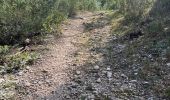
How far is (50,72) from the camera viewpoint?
824cm

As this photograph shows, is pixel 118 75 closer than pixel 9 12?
Yes

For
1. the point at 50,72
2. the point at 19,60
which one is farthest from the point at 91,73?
the point at 19,60

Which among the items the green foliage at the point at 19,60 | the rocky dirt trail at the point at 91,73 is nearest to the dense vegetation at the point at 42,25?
the green foliage at the point at 19,60

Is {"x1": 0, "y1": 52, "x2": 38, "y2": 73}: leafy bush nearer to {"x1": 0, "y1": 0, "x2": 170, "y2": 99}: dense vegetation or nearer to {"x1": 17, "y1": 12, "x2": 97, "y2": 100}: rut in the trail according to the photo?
{"x1": 0, "y1": 0, "x2": 170, "y2": 99}: dense vegetation

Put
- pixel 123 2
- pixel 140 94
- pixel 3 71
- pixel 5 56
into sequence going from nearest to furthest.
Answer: pixel 140 94
pixel 3 71
pixel 5 56
pixel 123 2

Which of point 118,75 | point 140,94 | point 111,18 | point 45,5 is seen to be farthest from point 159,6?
point 140,94

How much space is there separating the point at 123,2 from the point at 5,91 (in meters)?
7.27

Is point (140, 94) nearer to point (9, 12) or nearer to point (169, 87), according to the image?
point (169, 87)

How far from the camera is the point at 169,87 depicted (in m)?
6.97

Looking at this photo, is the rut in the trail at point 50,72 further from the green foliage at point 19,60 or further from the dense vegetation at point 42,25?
the dense vegetation at point 42,25

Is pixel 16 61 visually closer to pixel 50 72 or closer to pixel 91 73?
pixel 50 72

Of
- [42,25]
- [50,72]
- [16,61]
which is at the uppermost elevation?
[42,25]

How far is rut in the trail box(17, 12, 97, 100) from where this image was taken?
24.4 ft

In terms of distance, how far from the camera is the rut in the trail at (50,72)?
24.4 ft
